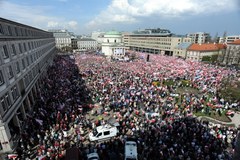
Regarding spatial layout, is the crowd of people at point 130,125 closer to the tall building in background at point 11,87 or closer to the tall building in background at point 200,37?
the tall building in background at point 11,87

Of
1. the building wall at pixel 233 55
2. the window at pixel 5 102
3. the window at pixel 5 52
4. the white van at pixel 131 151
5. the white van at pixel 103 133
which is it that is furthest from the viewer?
the building wall at pixel 233 55

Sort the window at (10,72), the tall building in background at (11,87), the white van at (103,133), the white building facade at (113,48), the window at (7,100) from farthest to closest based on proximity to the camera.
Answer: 1. the white building facade at (113,48)
2. the window at (10,72)
3. the white van at (103,133)
4. the window at (7,100)
5. the tall building in background at (11,87)

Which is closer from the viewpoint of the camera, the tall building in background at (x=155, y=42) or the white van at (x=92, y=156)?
the white van at (x=92, y=156)

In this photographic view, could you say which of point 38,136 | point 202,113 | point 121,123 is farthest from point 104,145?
point 202,113

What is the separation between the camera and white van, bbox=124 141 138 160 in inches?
519

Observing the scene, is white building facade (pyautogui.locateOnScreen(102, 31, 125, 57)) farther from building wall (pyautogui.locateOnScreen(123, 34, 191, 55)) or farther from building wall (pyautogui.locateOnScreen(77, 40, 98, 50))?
building wall (pyautogui.locateOnScreen(77, 40, 98, 50))

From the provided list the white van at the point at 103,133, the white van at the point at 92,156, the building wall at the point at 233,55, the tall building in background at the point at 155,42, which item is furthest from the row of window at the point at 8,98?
the tall building in background at the point at 155,42

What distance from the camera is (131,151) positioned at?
13.6m

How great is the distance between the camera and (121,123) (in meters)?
18.6

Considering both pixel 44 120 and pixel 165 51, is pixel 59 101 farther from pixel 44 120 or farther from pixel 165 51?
pixel 165 51

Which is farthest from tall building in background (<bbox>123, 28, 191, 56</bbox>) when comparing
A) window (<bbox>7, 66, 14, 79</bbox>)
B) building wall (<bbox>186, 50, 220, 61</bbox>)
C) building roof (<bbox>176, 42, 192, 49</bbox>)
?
window (<bbox>7, 66, 14, 79</bbox>)

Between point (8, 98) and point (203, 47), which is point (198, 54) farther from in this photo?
point (8, 98)

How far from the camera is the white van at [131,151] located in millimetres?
13180

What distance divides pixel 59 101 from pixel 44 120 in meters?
4.77
